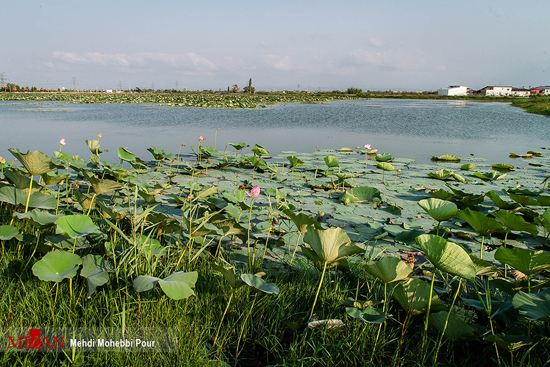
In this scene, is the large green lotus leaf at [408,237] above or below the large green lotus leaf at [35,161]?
below

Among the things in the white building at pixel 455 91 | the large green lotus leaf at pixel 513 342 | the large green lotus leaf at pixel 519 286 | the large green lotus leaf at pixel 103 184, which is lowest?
the large green lotus leaf at pixel 513 342

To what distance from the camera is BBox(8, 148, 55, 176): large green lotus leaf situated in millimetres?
1683

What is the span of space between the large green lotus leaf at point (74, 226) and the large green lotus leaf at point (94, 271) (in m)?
0.12

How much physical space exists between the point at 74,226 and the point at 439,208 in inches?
68.2

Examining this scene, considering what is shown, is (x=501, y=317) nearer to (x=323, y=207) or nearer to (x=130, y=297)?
(x=130, y=297)

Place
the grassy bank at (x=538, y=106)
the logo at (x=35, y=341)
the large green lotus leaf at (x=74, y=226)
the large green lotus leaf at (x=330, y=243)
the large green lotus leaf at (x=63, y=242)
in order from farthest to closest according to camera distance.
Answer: the grassy bank at (x=538, y=106) < the large green lotus leaf at (x=63, y=242) < the large green lotus leaf at (x=74, y=226) < the large green lotus leaf at (x=330, y=243) < the logo at (x=35, y=341)

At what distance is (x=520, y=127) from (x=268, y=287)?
12116 millimetres

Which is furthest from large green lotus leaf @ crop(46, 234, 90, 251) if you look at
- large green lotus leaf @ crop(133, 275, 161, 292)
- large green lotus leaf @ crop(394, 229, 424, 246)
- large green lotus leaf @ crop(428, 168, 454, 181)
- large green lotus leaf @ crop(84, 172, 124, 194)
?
large green lotus leaf @ crop(428, 168, 454, 181)

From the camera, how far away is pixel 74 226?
4.90 ft

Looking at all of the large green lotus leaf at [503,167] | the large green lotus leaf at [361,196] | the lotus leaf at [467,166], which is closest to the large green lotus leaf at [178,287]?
the large green lotus leaf at [361,196]

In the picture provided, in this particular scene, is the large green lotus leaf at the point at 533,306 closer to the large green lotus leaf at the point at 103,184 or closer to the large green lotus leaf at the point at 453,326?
the large green lotus leaf at the point at 453,326

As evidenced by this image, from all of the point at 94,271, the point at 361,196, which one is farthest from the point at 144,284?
the point at 361,196

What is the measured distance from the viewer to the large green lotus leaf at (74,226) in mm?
1440

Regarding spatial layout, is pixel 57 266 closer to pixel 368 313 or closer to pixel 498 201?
pixel 368 313
